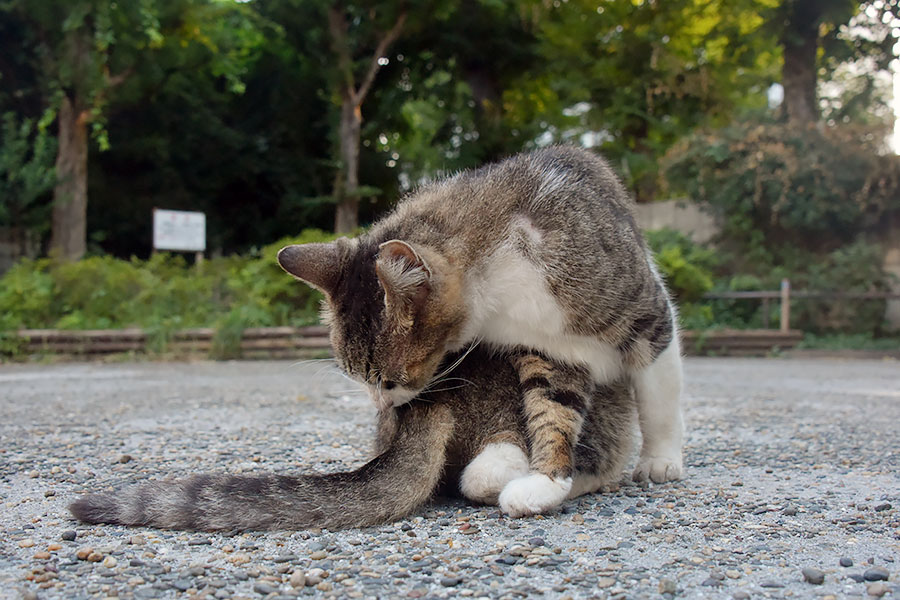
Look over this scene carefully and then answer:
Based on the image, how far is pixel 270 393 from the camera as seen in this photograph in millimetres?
6512

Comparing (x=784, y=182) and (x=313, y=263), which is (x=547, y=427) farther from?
(x=784, y=182)

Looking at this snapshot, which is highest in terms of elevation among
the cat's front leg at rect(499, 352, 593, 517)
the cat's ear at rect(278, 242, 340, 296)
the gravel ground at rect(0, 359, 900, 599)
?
the cat's ear at rect(278, 242, 340, 296)

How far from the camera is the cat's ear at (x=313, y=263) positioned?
269 centimetres

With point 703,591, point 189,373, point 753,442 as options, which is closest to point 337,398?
point 189,373

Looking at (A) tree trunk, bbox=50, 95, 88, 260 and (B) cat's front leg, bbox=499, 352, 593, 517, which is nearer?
(B) cat's front leg, bbox=499, 352, 593, 517

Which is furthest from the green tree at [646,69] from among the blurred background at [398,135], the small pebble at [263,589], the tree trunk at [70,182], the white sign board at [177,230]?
the small pebble at [263,589]

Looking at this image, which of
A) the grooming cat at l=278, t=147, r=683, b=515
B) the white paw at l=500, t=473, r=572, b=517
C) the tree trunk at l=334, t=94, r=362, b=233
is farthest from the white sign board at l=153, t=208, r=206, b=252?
the white paw at l=500, t=473, r=572, b=517

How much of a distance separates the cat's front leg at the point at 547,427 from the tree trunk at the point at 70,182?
1283cm

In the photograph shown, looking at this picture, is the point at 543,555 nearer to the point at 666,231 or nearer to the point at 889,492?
the point at 889,492

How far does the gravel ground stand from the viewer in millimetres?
1879

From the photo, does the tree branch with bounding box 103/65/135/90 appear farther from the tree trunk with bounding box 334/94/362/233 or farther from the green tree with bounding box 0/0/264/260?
the tree trunk with bounding box 334/94/362/233

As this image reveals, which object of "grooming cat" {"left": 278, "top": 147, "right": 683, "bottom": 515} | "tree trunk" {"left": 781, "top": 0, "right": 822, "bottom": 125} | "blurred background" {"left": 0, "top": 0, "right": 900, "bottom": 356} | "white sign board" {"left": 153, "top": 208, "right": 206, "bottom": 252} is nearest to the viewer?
"grooming cat" {"left": 278, "top": 147, "right": 683, "bottom": 515}

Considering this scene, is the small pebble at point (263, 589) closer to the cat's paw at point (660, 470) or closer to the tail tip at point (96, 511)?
the tail tip at point (96, 511)

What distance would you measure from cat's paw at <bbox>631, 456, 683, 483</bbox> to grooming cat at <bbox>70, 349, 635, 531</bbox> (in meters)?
0.16
